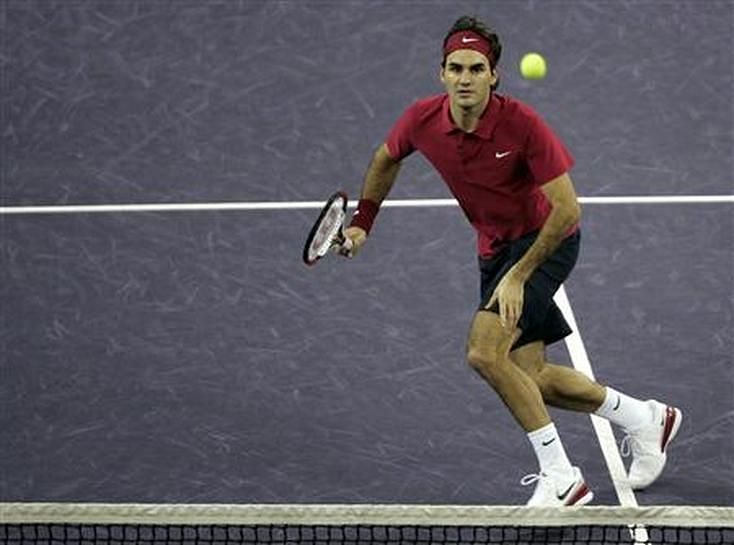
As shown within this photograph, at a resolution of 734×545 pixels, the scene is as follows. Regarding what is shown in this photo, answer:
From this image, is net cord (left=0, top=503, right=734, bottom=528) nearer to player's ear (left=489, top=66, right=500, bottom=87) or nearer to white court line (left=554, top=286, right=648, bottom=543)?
white court line (left=554, top=286, right=648, bottom=543)

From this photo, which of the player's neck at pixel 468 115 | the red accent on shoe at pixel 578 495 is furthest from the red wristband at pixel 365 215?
the red accent on shoe at pixel 578 495

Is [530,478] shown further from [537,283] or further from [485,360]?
[537,283]

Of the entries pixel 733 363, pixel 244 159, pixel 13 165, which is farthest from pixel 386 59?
pixel 733 363

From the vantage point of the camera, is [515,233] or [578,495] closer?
[578,495]

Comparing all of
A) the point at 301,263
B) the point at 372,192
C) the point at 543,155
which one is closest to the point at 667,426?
the point at 543,155

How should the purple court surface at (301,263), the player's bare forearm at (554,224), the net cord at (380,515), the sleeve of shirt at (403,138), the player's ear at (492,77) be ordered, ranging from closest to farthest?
the net cord at (380,515) < the player's bare forearm at (554,224) < the player's ear at (492,77) < the sleeve of shirt at (403,138) < the purple court surface at (301,263)

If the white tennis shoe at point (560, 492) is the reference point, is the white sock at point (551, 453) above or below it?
above

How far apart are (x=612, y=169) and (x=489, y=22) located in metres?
1.78

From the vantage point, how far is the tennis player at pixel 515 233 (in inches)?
309

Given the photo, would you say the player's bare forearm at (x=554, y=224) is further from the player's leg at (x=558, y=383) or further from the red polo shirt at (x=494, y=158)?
the player's leg at (x=558, y=383)

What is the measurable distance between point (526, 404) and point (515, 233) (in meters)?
0.67

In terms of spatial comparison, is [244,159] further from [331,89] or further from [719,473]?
[719,473]

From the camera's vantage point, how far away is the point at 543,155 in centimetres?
778

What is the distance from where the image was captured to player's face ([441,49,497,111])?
783cm
